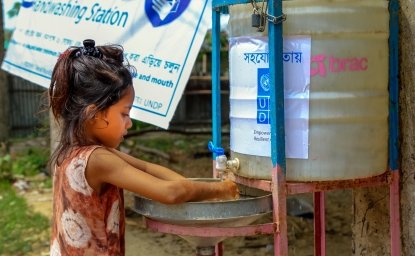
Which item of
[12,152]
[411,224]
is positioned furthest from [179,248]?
[12,152]

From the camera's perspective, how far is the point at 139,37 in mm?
3875

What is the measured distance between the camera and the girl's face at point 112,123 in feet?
6.55

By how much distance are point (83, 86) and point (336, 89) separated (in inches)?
32.6

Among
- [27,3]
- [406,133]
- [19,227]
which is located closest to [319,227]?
[406,133]

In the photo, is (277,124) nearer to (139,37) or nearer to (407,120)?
(407,120)

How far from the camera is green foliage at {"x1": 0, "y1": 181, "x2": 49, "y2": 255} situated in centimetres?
501

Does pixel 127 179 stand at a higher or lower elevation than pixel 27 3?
lower

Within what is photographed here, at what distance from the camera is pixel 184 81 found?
11.6 ft

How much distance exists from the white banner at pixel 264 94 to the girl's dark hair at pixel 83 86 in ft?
1.43

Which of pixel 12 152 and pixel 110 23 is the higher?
pixel 110 23

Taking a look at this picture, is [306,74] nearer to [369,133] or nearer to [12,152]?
[369,133]

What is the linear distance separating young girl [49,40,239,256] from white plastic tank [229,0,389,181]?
36cm

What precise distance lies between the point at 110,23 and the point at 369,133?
7.62 ft

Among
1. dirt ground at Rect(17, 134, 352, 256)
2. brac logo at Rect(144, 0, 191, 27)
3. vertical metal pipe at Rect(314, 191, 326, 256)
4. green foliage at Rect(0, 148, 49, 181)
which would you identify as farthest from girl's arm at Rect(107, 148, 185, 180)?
green foliage at Rect(0, 148, 49, 181)
